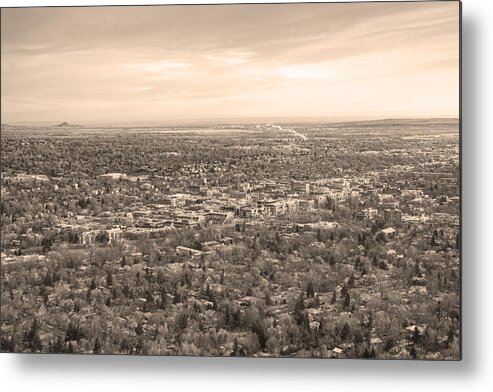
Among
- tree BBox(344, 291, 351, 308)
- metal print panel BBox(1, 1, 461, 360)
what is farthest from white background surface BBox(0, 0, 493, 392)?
tree BBox(344, 291, 351, 308)

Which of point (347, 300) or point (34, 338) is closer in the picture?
point (347, 300)

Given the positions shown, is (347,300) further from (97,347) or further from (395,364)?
(97,347)

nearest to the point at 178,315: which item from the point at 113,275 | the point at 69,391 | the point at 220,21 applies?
the point at 113,275

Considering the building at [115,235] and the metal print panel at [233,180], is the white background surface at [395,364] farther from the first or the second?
the building at [115,235]

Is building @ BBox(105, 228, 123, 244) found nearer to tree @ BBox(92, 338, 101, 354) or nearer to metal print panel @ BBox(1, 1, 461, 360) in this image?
metal print panel @ BBox(1, 1, 461, 360)

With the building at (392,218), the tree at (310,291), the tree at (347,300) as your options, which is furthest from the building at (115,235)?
the building at (392,218)

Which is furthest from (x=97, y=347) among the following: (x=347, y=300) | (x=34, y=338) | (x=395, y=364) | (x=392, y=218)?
(x=392, y=218)
